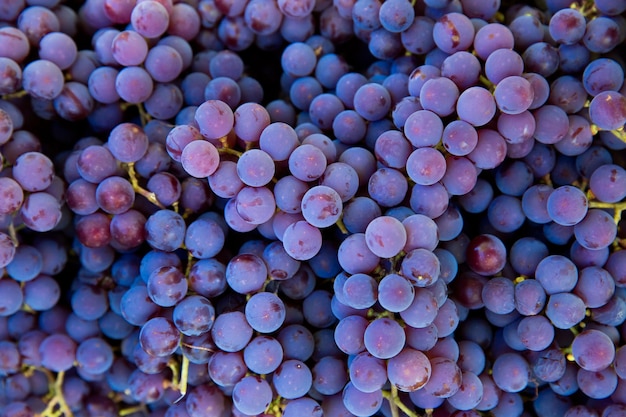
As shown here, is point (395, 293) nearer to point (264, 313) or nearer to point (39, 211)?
point (264, 313)

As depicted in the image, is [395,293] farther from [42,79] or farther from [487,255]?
[42,79]

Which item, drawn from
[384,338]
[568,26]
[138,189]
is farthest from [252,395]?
[568,26]

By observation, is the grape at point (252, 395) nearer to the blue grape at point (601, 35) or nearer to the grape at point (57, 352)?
the grape at point (57, 352)

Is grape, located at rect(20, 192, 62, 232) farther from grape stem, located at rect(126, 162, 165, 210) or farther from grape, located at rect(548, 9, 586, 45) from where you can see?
grape, located at rect(548, 9, 586, 45)

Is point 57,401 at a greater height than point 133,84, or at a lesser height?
lesser

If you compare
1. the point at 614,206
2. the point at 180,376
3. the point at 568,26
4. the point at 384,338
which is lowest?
the point at 180,376

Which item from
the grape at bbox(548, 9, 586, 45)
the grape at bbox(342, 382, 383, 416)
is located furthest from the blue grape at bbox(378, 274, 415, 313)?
the grape at bbox(548, 9, 586, 45)

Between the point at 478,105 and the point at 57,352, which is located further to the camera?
the point at 57,352

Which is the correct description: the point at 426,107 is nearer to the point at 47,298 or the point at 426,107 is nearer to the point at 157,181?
the point at 157,181

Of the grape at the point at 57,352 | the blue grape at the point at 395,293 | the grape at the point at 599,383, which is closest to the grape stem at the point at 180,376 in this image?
the grape at the point at 57,352
